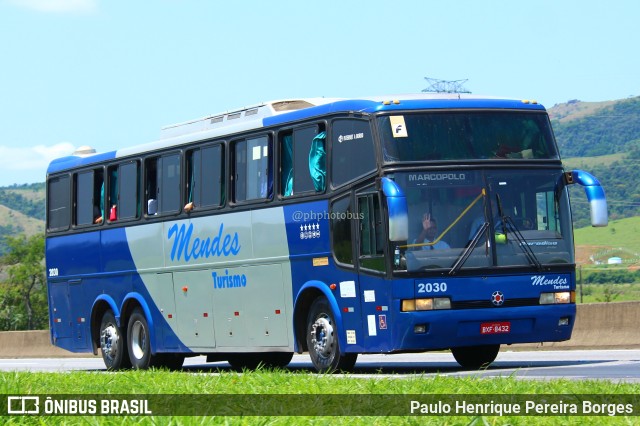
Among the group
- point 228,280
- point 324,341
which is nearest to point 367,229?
point 324,341

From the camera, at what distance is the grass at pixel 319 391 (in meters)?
9.06

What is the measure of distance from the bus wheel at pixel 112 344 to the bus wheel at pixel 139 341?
0.20 meters

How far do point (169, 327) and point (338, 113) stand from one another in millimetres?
6033

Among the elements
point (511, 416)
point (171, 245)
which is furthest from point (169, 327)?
point (511, 416)

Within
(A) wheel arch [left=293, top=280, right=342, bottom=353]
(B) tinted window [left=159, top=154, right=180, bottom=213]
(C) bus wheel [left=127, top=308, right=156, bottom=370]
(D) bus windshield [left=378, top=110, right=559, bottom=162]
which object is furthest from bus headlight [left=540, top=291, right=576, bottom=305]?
(C) bus wheel [left=127, top=308, right=156, bottom=370]

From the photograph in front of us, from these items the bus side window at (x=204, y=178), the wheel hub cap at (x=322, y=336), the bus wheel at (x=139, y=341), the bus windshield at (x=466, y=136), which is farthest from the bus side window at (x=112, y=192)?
the bus windshield at (x=466, y=136)

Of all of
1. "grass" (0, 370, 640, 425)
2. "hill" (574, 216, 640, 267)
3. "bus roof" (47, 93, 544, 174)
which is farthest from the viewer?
"hill" (574, 216, 640, 267)

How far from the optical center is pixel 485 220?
56.0 feet

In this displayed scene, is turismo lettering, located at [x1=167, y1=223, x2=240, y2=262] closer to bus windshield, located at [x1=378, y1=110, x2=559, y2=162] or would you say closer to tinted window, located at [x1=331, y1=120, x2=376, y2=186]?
tinted window, located at [x1=331, y1=120, x2=376, y2=186]

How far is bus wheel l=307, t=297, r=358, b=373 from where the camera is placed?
17.9 m

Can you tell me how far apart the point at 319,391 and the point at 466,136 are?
21.1 feet

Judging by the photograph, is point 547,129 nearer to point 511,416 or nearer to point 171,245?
point 171,245

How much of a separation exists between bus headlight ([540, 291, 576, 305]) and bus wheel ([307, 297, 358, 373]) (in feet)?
8.43

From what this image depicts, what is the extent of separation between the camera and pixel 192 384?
43.2 feet
